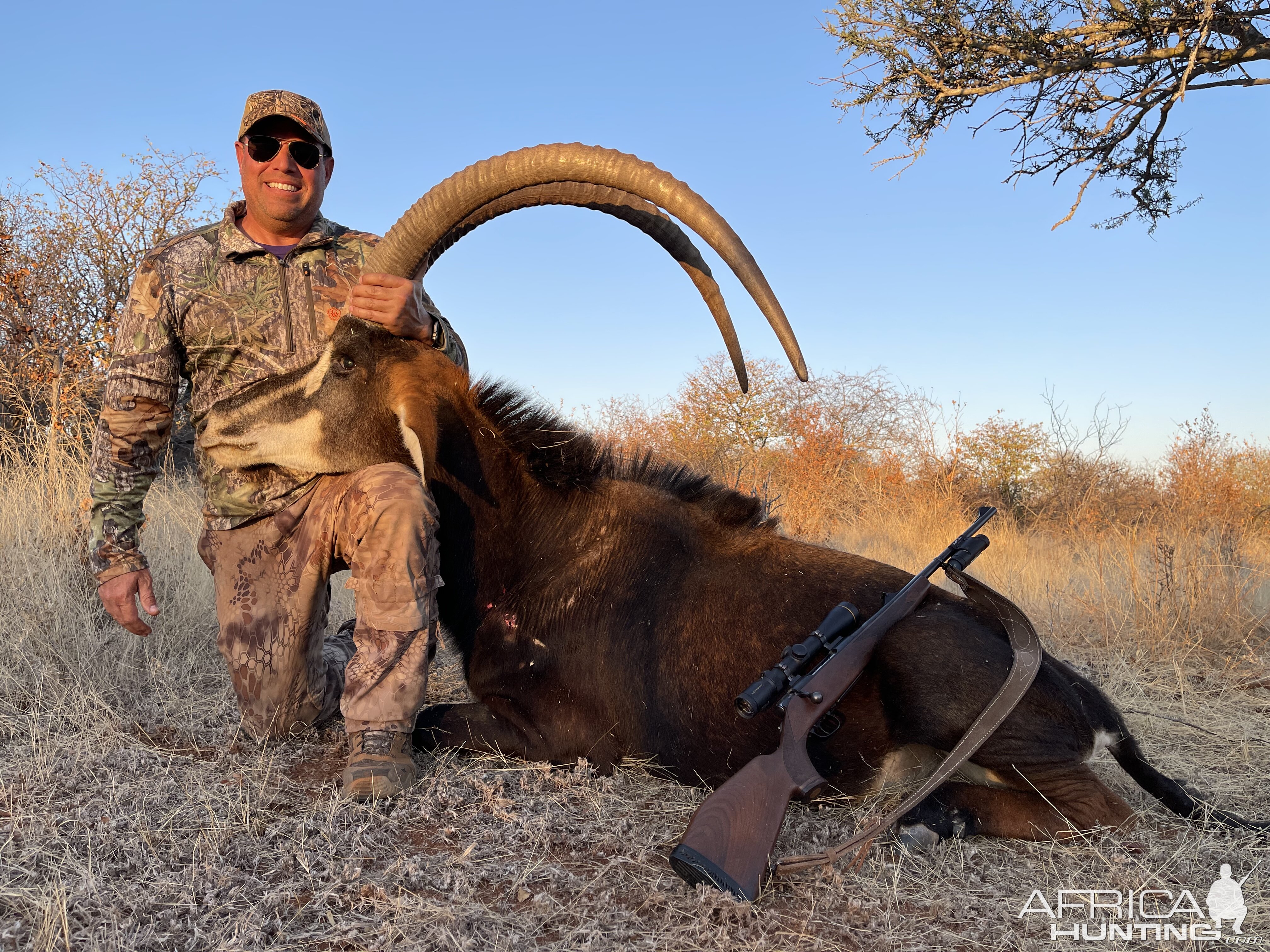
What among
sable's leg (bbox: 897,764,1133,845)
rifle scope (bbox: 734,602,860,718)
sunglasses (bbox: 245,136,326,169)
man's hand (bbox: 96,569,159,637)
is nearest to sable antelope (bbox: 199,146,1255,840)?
sable's leg (bbox: 897,764,1133,845)

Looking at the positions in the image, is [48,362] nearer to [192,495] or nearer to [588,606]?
[192,495]

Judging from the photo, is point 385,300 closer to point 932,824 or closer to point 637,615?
point 637,615

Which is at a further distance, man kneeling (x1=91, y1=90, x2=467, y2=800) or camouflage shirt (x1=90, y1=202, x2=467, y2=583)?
camouflage shirt (x1=90, y1=202, x2=467, y2=583)

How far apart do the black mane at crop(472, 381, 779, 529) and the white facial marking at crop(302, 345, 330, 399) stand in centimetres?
Result: 72

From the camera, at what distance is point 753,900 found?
8.42 feet

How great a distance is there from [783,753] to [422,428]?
2236mm

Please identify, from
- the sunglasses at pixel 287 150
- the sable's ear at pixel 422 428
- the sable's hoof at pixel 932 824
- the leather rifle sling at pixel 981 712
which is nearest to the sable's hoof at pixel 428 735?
the sable's ear at pixel 422 428

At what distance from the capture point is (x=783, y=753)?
9.27 ft

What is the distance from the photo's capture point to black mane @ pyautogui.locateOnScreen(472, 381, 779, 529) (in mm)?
4078

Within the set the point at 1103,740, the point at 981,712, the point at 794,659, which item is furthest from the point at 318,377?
the point at 1103,740

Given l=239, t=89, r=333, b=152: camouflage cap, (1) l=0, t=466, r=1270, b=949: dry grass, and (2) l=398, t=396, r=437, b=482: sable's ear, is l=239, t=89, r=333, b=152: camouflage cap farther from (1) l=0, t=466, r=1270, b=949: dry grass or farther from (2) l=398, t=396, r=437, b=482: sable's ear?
(1) l=0, t=466, r=1270, b=949: dry grass

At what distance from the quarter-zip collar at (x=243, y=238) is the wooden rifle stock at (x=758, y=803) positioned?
11.4 feet

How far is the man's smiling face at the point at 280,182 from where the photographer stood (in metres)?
4.36

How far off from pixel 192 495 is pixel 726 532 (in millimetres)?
7584
